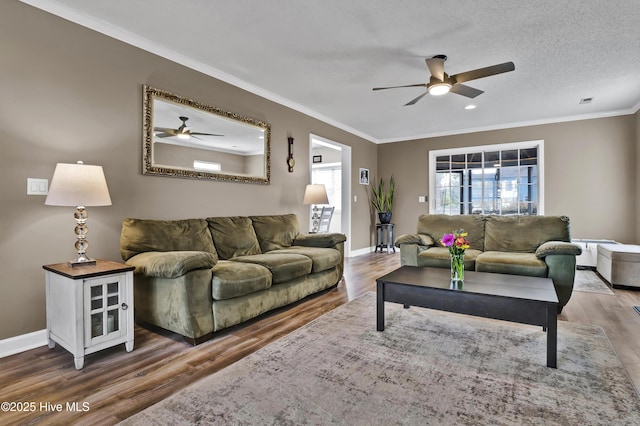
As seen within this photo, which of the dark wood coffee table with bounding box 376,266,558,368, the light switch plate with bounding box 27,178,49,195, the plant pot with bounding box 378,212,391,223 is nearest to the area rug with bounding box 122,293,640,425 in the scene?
the dark wood coffee table with bounding box 376,266,558,368

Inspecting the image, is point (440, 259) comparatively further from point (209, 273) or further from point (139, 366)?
point (139, 366)

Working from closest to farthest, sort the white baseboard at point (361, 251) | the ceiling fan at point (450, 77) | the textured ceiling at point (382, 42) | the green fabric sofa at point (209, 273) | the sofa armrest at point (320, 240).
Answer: the green fabric sofa at point (209, 273) → the textured ceiling at point (382, 42) → the ceiling fan at point (450, 77) → the sofa armrest at point (320, 240) → the white baseboard at point (361, 251)

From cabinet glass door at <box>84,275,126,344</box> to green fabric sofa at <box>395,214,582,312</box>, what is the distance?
2.92m

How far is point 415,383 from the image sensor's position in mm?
1856

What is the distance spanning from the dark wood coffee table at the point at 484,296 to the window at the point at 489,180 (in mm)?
4337

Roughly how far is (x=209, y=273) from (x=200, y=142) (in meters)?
1.79

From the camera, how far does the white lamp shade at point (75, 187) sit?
2.19m

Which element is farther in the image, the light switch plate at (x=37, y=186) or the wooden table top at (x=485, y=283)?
the light switch plate at (x=37, y=186)

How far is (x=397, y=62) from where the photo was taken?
11.8 ft

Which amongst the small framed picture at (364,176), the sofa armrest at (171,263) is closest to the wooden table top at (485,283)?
the sofa armrest at (171,263)

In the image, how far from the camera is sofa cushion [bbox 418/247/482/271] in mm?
3523

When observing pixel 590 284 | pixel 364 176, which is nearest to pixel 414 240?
pixel 590 284

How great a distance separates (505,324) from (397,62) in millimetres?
2772

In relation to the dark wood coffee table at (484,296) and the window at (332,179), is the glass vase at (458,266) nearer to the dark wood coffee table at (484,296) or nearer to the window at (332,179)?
the dark wood coffee table at (484,296)
